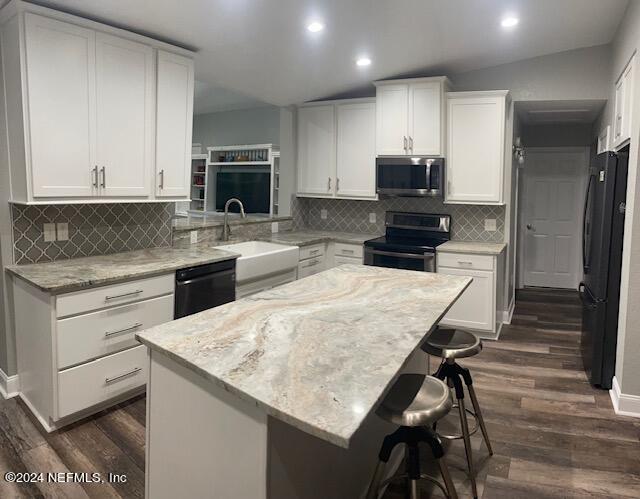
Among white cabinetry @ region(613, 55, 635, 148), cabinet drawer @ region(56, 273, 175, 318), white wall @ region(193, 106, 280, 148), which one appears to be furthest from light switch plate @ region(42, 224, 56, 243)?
white wall @ region(193, 106, 280, 148)

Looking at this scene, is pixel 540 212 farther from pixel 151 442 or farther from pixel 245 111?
pixel 151 442

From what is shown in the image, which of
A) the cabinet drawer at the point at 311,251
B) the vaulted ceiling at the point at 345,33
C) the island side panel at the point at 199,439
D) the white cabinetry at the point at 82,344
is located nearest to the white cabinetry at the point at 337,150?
the vaulted ceiling at the point at 345,33

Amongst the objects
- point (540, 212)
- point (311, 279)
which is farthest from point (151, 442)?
point (540, 212)

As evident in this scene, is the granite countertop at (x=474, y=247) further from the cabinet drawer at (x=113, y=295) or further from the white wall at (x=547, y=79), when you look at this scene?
the cabinet drawer at (x=113, y=295)

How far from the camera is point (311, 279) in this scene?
2.71 meters

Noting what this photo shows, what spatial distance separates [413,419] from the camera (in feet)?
5.17

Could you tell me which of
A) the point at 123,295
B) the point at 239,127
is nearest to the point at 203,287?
the point at 123,295

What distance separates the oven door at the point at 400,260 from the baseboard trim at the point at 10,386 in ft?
9.94

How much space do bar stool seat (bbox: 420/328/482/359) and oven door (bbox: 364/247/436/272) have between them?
189 centimetres

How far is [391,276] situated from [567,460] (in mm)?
1340

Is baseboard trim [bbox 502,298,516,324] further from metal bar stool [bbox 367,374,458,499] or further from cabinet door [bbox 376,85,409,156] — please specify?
metal bar stool [bbox 367,374,458,499]

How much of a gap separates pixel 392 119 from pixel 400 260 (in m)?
Answer: 1.37

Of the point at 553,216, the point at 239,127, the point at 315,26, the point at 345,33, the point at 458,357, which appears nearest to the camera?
the point at 458,357

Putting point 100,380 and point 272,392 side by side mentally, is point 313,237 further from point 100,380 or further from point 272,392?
point 272,392
